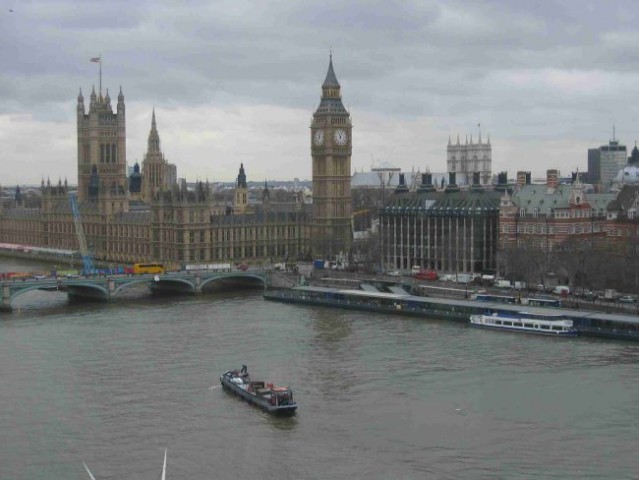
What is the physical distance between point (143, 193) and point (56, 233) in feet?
62.5

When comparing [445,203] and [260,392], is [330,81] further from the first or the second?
[260,392]

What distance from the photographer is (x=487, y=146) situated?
194 m

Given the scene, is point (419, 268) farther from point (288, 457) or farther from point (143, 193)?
point (143, 193)

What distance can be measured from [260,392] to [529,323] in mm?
21882

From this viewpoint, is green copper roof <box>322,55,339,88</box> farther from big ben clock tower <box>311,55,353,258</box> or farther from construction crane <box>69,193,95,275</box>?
construction crane <box>69,193,95,275</box>

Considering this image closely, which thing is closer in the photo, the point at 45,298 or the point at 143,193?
the point at 45,298

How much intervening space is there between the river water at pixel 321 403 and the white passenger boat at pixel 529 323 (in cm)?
141

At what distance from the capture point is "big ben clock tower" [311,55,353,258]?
10062 cm

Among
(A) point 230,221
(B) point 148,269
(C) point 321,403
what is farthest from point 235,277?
(C) point 321,403

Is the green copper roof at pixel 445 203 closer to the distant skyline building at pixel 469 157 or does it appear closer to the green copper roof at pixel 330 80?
the green copper roof at pixel 330 80

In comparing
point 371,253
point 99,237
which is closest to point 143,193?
point 99,237

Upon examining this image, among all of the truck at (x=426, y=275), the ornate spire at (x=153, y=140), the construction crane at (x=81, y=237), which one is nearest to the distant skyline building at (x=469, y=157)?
the ornate spire at (x=153, y=140)

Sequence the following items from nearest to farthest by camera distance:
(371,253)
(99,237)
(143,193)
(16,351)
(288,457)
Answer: (288,457) < (16,351) < (371,253) < (99,237) < (143,193)

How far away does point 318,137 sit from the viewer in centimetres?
10131
